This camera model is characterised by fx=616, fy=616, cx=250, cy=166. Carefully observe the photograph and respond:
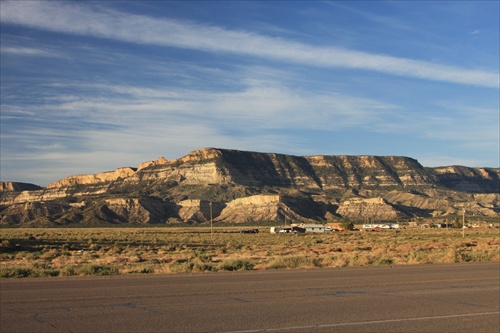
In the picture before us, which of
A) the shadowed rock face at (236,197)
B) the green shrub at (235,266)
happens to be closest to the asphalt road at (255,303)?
the green shrub at (235,266)

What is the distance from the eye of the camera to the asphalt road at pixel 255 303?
10.4 meters

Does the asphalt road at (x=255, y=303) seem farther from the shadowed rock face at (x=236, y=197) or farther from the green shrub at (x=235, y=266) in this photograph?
the shadowed rock face at (x=236, y=197)

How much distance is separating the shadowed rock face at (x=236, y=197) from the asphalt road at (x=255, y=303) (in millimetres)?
128251

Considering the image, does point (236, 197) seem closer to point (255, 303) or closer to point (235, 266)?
point (235, 266)

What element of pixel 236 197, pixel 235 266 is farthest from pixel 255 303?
pixel 236 197

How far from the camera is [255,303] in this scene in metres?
13.0

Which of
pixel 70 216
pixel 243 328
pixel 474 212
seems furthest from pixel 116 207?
pixel 243 328

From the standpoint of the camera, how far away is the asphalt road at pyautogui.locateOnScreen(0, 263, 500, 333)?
10.4 metres

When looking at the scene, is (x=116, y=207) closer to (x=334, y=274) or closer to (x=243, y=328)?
(x=334, y=274)

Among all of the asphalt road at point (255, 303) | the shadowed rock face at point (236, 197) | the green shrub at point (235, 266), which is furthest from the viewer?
the shadowed rock face at point (236, 197)

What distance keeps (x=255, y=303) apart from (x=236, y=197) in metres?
154

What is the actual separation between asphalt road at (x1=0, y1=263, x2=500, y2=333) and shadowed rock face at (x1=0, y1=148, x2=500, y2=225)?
421 ft

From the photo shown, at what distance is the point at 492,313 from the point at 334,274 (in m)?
8.82

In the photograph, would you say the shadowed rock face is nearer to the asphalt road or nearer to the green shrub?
the green shrub
